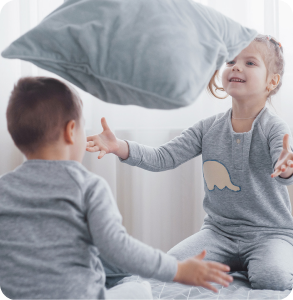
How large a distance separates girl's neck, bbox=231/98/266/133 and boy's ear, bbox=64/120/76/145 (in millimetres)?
623

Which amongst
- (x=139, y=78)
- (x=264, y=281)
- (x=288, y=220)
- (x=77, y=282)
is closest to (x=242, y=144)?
(x=288, y=220)

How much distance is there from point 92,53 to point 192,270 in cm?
41

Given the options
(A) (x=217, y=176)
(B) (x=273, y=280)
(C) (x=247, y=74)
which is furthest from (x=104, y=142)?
(B) (x=273, y=280)

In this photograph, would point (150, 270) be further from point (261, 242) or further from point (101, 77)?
point (261, 242)

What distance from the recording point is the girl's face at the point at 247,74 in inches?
39.2

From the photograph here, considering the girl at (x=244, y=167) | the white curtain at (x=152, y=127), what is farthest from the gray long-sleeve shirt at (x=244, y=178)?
the white curtain at (x=152, y=127)

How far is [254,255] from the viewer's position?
3.02 ft

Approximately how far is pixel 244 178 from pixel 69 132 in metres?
0.61

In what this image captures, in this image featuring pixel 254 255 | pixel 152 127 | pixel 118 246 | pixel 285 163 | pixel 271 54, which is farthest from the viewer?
pixel 152 127

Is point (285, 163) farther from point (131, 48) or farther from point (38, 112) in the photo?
point (38, 112)

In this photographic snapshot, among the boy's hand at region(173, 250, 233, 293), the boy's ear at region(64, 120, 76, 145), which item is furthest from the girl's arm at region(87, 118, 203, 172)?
the boy's hand at region(173, 250, 233, 293)

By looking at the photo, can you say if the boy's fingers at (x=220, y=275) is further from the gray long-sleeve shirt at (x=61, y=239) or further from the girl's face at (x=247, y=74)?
the girl's face at (x=247, y=74)

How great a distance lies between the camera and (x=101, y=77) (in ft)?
2.00

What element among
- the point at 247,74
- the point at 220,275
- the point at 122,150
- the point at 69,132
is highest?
the point at 247,74
